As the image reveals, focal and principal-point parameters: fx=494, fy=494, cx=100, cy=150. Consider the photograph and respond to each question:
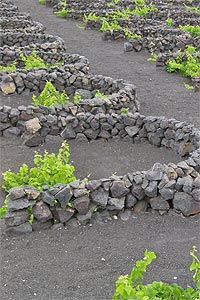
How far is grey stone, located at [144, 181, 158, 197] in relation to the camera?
8.31 metres

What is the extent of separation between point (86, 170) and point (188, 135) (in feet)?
8.02

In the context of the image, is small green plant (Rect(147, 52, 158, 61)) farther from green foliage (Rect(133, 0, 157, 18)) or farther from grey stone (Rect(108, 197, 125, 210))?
grey stone (Rect(108, 197, 125, 210))

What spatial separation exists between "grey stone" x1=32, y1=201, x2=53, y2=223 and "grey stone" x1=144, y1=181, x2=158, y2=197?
5.55ft

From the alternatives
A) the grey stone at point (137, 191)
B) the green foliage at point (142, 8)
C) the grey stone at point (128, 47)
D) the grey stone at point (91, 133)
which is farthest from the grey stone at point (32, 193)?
the green foliage at point (142, 8)

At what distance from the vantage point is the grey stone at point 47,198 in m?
7.83

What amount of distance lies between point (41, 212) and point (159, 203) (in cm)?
203

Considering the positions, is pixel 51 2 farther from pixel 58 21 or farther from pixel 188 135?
pixel 188 135

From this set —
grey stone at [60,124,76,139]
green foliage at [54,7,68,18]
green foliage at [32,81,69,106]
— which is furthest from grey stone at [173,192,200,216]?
green foliage at [54,7,68,18]

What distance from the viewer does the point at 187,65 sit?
17016mm

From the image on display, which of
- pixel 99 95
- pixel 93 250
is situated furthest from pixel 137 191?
pixel 99 95

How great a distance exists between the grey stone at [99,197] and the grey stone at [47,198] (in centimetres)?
68

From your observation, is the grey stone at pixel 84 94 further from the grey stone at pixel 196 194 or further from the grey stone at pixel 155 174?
the grey stone at pixel 196 194

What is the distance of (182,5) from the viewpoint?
3148 cm

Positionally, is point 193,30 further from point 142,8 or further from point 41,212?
point 41,212
